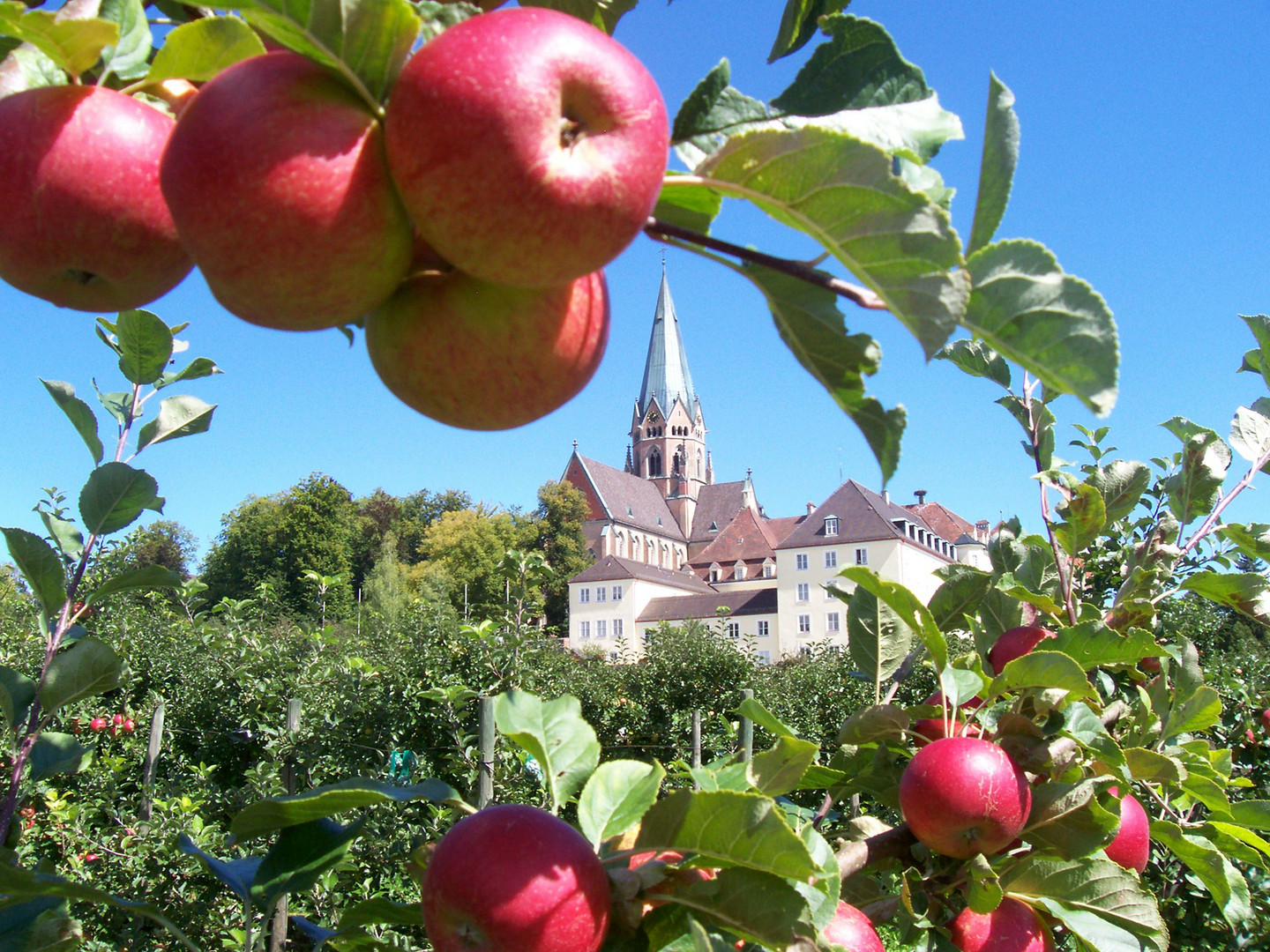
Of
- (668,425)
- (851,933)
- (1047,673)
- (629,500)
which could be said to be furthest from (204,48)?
(668,425)

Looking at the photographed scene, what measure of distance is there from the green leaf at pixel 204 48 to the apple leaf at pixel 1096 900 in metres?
1.36

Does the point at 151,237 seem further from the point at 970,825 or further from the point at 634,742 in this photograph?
the point at 634,742

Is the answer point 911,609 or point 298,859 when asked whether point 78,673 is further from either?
point 911,609

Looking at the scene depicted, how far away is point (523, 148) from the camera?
0.43 meters

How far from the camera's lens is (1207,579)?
1.76 meters

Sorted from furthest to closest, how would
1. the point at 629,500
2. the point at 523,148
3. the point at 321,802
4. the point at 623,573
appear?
1. the point at 629,500
2. the point at 623,573
3. the point at 321,802
4. the point at 523,148

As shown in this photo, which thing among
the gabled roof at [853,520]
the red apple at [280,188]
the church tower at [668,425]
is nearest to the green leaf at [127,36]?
the red apple at [280,188]

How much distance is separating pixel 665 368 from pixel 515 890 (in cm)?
6406

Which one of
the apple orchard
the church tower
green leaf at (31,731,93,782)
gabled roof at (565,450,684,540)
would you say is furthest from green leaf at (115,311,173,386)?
the church tower

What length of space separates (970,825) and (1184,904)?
2729 mm

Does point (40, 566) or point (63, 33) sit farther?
point (40, 566)

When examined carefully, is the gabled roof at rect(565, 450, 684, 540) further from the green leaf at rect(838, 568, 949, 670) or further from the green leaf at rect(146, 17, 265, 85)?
the green leaf at rect(146, 17, 265, 85)

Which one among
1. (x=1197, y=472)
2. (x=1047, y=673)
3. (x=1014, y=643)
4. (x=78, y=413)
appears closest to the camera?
(x=1047, y=673)

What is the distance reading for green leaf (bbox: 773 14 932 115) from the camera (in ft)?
1.87
